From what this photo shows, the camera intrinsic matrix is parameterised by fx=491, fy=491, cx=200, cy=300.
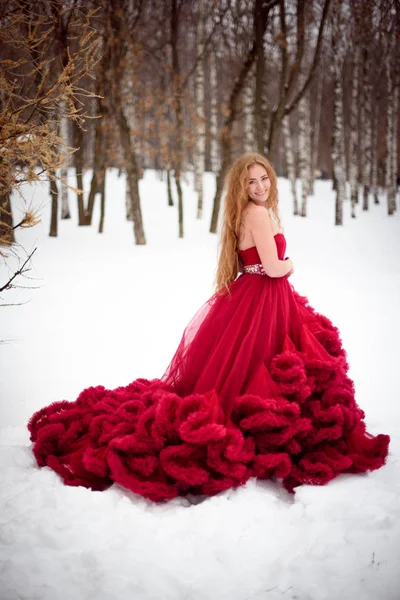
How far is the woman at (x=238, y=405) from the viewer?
2.87 meters

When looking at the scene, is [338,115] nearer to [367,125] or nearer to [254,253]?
[367,125]

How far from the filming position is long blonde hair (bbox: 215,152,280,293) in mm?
3395

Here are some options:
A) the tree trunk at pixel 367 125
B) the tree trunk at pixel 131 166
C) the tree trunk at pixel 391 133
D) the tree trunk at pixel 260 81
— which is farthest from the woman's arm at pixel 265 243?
the tree trunk at pixel 367 125

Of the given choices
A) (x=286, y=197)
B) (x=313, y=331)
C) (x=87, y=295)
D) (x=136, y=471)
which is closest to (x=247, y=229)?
(x=313, y=331)

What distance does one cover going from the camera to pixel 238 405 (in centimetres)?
303

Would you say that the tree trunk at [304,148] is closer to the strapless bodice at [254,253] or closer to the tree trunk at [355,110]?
the tree trunk at [355,110]

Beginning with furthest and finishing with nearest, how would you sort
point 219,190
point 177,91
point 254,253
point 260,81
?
point 219,190
point 177,91
point 260,81
point 254,253

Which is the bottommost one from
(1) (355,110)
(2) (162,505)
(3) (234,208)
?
(2) (162,505)

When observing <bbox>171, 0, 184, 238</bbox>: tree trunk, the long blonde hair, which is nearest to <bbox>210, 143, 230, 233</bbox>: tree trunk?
<bbox>171, 0, 184, 238</bbox>: tree trunk

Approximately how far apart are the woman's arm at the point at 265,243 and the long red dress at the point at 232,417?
109 mm

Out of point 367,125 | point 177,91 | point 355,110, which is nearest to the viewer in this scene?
point 177,91

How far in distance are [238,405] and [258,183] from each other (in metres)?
1.52

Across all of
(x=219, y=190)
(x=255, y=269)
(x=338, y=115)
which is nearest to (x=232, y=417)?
(x=255, y=269)

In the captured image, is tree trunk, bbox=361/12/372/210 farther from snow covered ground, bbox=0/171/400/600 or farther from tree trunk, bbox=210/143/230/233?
snow covered ground, bbox=0/171/400/600
